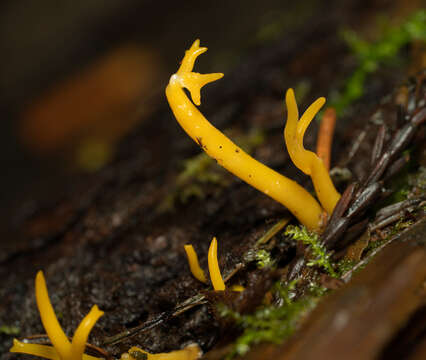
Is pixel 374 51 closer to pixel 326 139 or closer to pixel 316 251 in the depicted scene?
pixel 326 139

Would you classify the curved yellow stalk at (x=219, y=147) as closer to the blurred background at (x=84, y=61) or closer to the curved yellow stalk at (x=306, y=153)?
the curved yellow stalk at (x=306, y=153)

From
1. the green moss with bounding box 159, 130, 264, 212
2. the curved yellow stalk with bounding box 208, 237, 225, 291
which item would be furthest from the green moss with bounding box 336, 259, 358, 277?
the green moss with bounding box 159, 130, 264, 212

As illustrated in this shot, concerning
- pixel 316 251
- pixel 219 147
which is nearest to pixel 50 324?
pixel 219 147

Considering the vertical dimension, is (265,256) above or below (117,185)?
below

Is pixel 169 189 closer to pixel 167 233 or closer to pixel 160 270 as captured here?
pixel 167 233

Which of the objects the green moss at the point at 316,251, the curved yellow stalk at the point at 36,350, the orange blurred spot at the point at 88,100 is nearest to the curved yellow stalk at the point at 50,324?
the curved yellow stalk at the point at 36,350

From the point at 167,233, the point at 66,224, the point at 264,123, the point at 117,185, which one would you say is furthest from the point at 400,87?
the point at 66,224
